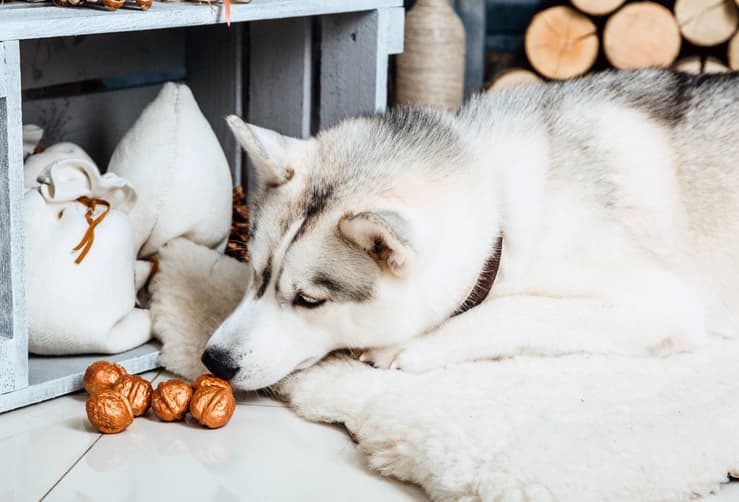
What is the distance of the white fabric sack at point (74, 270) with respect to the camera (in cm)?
204

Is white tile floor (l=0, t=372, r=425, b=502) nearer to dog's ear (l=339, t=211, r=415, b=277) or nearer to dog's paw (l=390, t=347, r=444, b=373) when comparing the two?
dog's paw (l=390, t=347, r=444, b=373)

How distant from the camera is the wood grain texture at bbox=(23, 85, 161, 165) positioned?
109 inches

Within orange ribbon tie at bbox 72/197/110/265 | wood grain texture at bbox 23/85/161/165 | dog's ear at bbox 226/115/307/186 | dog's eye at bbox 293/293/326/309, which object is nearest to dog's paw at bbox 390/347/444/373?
dog's eye at bbox 293/293/326/309

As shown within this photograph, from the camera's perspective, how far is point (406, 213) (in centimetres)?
178

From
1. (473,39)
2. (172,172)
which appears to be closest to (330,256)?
(172,172)

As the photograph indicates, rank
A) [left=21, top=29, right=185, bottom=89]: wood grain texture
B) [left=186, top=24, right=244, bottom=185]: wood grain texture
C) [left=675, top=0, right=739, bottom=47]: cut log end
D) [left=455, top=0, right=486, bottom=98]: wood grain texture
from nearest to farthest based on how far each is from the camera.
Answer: [left=21, top=29, right=185, bottom=89]: wood grain texture < [left=186, top=24, right=244, bottom=185]: wood grain texture < [left=675, top=0, right=739, bottom=47]: cut log end < [left=455, top=0, right=486, bottom=98]: wood grain texture

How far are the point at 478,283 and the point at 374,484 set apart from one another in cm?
52

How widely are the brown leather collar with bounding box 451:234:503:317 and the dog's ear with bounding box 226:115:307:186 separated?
1.51 ft

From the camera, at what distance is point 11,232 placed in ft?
6.07

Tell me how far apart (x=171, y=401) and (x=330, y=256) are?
44cm

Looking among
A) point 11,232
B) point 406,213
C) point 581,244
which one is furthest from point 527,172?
point 11,232

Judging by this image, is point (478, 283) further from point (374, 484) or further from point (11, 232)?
point (11, 232)

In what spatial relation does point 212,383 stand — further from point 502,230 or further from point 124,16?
point 124,16

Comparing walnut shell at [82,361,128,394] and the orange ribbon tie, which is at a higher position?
the orange ribbon tie
